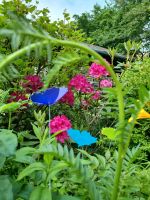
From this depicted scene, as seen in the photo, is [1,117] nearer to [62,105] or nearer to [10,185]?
[62,105]

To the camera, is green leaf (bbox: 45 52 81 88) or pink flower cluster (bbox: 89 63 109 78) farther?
pink flower cluster (bbox: 89 63 109 78)

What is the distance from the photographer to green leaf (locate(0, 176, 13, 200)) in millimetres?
1126

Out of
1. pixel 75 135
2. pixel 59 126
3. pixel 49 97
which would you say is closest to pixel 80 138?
pixel 75 135

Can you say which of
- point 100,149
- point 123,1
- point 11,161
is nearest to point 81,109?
point 100,149

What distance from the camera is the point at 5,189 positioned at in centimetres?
115

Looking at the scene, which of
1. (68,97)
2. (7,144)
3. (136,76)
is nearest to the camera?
(7,144)

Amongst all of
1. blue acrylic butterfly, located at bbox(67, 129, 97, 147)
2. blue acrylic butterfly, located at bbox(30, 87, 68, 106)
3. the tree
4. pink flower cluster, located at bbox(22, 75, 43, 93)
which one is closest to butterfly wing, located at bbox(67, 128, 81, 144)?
blue acrylic butterfly, located at bbox(67, 129, 97, 147)

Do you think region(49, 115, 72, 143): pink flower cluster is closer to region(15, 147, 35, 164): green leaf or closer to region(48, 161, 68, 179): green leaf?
region(15, 147, 35, 164): green leaf

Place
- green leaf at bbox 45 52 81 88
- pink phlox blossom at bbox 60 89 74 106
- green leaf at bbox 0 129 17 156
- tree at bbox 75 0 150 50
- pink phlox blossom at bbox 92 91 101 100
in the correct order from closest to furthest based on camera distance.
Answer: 1. green leaf at bbox 45 52 81 88
2. green leaf at bbox 0 129 17 156
3. pink phlox blossom at bbox 60 89 74 106
4. pink phlox blossom at bbox 92 91 101 100
5. tree at bbox 75 0 150 50

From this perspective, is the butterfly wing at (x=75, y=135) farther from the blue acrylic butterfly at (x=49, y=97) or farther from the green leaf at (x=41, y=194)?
the green leaf at (x=41, y=194)

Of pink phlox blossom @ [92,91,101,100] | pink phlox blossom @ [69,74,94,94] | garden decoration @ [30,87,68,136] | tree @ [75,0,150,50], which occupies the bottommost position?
garden decoration @ [30,87,68,136]

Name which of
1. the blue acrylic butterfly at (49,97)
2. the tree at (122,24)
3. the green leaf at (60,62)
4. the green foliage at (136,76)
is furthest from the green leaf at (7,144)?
the tree at (122,24)

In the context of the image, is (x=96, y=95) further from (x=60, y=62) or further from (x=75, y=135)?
(x=60, y=62)

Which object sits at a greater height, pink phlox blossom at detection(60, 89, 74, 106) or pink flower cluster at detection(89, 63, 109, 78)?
pink flower cluster at detection(89, 63, 109, 78)
